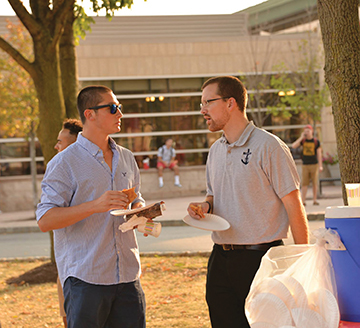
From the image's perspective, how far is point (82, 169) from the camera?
12.1 ft

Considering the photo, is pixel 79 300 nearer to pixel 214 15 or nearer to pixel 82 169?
pixel 82 169

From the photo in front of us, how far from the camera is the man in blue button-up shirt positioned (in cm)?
351

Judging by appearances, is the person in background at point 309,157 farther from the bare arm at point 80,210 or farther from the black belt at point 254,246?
the bare arm at point 80,210

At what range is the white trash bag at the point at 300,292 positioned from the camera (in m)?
2.39

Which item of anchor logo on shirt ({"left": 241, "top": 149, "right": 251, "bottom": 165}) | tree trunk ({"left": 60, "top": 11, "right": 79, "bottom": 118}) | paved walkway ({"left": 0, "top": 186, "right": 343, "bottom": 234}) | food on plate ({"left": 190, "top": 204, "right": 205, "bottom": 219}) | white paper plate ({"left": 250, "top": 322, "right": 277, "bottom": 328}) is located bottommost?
paved walkway ({"left": 0, "top": 186, "right": 343, "bottom": 234})

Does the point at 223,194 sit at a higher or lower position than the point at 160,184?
higher

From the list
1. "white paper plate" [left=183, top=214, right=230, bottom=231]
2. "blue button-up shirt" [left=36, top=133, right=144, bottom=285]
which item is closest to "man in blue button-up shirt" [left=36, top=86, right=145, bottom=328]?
"blue button-up shirt" [left=36, top=133, right=144, bottom=285]

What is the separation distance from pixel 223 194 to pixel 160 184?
2075 cm

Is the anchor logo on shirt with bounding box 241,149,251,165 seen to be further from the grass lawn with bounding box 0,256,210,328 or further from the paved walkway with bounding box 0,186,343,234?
the paved walkway with bounding box 0,186,343,234

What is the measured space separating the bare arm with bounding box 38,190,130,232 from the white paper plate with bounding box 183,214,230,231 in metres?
0.52

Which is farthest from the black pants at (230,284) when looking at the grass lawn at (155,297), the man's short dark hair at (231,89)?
the grass lawn at (155,297)

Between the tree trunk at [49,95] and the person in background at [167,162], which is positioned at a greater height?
the tree trunk at [49,95]

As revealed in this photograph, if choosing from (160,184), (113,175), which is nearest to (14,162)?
(160,184)

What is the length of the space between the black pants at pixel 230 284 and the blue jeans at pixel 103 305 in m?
0.52
